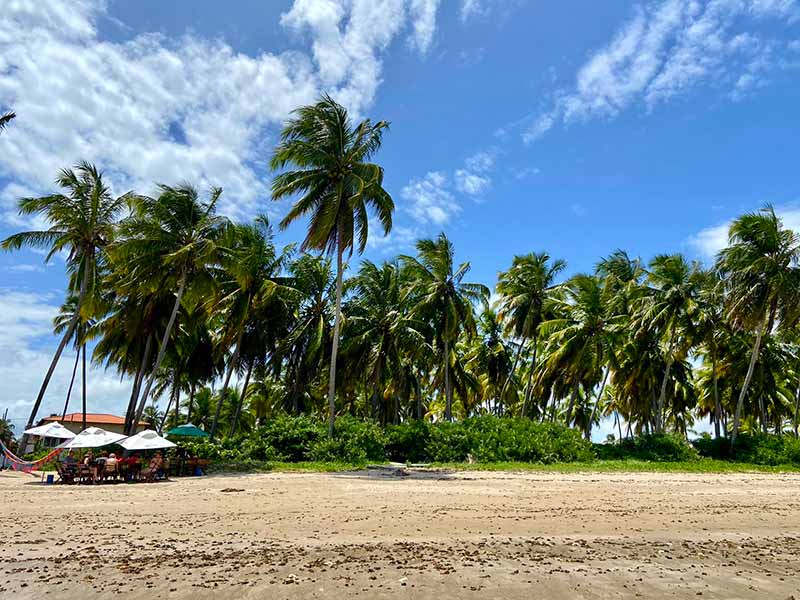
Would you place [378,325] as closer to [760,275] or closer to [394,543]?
[760,275]

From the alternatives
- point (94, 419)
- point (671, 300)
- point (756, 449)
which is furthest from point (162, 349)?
point (94, 419)

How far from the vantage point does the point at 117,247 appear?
22.3 meters

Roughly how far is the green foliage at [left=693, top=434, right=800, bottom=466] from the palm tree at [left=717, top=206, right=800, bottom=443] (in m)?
0.58

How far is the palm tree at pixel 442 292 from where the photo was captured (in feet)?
95.6

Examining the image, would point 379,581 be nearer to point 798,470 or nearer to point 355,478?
point 355,478

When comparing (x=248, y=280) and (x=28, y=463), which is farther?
(x=248, y=280)

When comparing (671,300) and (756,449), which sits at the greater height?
(671,300)

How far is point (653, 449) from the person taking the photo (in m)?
26.0

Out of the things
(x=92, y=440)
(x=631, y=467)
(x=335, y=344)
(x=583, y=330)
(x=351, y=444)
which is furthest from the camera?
(x=583, y=330)

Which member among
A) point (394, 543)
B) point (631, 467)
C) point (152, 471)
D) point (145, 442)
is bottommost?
point (631, 467)

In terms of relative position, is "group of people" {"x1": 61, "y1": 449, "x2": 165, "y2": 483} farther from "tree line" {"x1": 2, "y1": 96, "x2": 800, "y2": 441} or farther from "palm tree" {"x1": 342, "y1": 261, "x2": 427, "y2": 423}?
"palm tree" {"x1": 342, "y1": 261, "x2": 427, "y2": 423}

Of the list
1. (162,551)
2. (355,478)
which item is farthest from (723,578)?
(355,478)

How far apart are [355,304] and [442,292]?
4974 mm

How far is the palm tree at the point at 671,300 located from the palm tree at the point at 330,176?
17042mm
